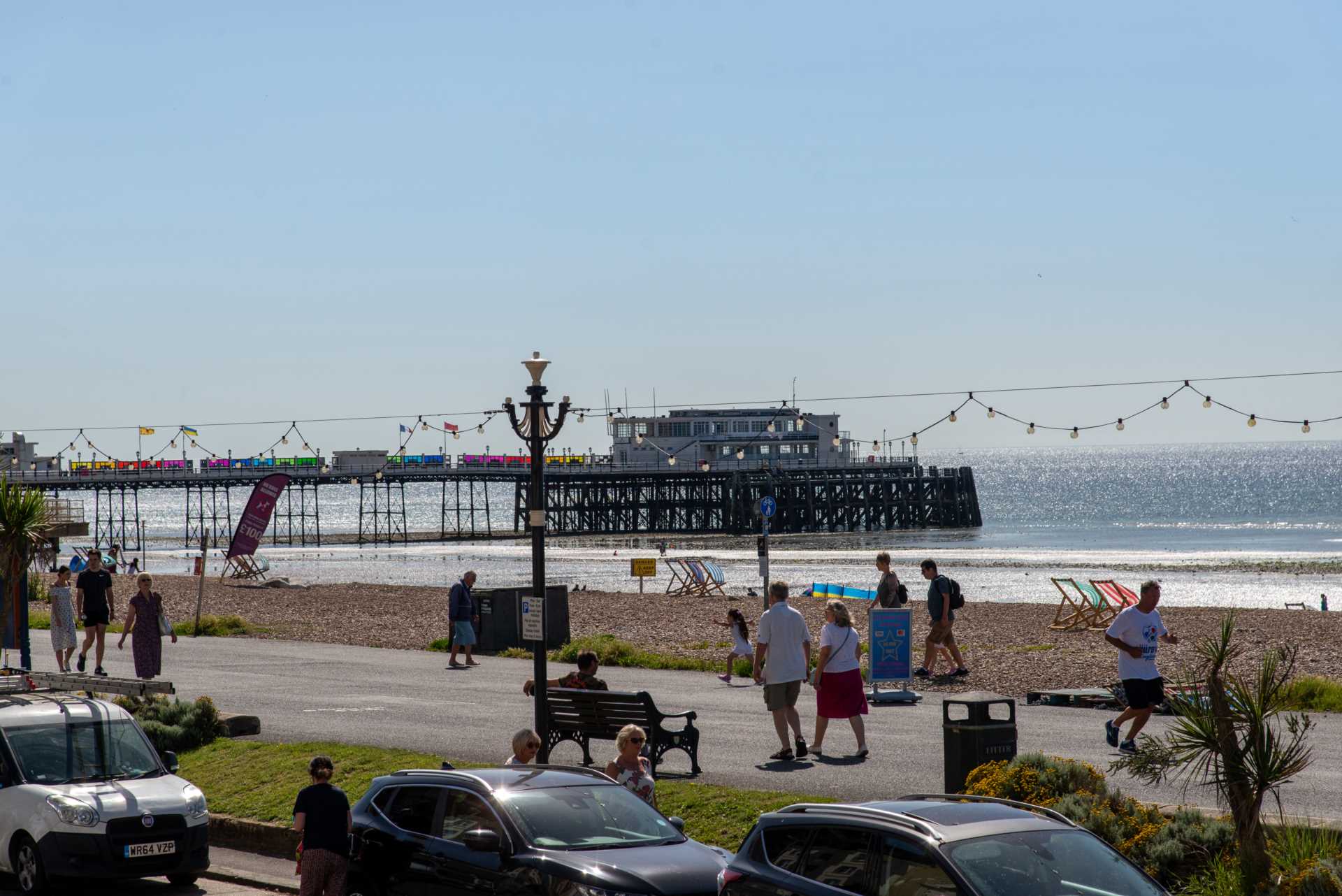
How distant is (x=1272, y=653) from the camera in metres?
8.11

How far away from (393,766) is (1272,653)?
7610mm

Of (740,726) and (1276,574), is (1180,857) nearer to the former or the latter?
(740,726)

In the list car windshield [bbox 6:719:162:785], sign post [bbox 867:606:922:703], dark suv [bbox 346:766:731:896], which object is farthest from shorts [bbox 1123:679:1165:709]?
car windshield [bbox 6:719:162:785]

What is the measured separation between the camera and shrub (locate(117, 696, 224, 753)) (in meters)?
14.4

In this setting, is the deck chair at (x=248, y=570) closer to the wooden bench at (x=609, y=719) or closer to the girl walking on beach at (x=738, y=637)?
the girl walking on beach at (x=738, y=637)

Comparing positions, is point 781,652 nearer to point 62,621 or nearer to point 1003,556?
point 62,621

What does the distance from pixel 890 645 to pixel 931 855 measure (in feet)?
39.1

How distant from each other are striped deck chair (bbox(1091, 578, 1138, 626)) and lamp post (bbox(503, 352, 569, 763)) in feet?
56.8

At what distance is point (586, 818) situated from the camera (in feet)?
26.3

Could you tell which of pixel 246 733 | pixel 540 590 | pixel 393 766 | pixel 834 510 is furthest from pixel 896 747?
pixel 834 510

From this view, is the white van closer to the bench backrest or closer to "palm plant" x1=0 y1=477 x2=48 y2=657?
the bench backrest

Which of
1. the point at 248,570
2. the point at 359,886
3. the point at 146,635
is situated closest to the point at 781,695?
the point at 359,886

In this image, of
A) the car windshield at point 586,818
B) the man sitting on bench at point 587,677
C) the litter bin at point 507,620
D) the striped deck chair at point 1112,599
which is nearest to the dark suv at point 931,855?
the car windshield at point 586,818

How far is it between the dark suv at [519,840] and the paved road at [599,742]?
3.33 m
